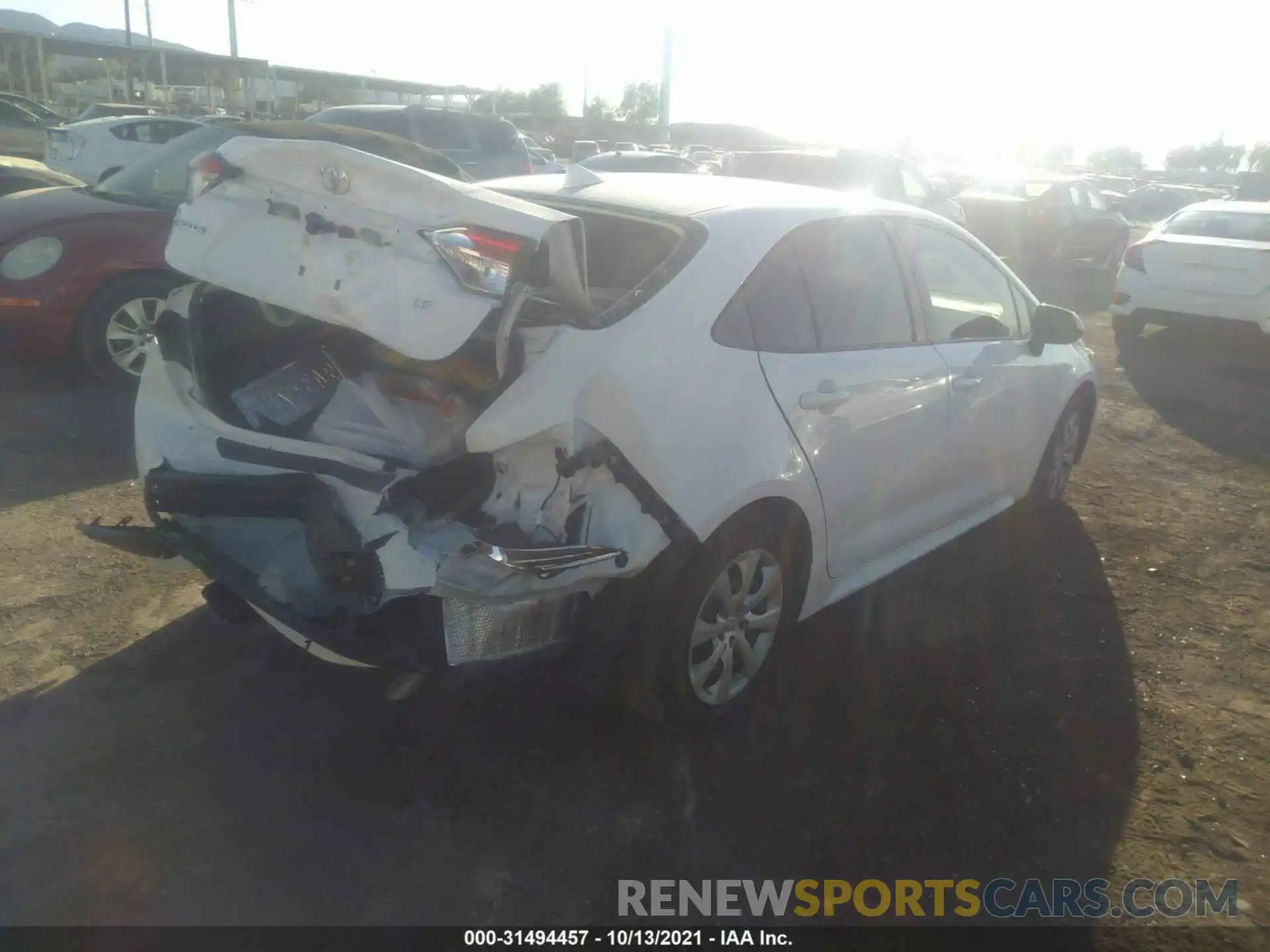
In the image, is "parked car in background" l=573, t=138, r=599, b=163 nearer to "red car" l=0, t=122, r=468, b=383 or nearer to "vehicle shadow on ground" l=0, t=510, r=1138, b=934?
"red car" l=0, t=122, r=468, b=383

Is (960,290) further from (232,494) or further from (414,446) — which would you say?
(232,494)

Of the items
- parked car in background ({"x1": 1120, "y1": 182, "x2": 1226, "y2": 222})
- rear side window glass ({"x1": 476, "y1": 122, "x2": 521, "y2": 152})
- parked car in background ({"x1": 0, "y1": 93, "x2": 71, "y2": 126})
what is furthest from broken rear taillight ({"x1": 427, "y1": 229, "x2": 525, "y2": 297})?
parked car in background ({"x1": 1120, "y1": 182, "x2": 1226, "y2": 222})

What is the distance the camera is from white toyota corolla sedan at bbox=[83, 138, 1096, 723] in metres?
2.67

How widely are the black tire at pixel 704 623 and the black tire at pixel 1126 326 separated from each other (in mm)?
8300

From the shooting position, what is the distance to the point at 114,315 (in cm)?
629

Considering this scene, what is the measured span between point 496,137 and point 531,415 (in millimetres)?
12084

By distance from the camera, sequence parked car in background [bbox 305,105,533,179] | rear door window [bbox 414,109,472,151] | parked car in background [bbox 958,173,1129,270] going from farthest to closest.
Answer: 1. parked car in background [bbox 958,173,1129,270]
2. rear door window [bbox 414,109,472,151]
3. parked car in background [bbox 305,105,533,179]

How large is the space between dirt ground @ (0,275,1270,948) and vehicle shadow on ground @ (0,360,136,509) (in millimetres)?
326

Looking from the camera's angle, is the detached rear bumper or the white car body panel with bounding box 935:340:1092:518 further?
the white car body panel with bounding box 935:340:1092:518

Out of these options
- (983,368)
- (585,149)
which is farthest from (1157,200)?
(983,368)

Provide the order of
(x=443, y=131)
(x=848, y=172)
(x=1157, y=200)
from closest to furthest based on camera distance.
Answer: (x=848, y=172) → (x=443, y=131) → (x=1157, y=200)

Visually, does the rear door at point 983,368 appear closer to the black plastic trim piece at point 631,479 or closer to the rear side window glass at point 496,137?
the black plastic trim piece at point 631,479

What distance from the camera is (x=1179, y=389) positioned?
8.68 meters

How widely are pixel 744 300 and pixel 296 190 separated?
136 cm
